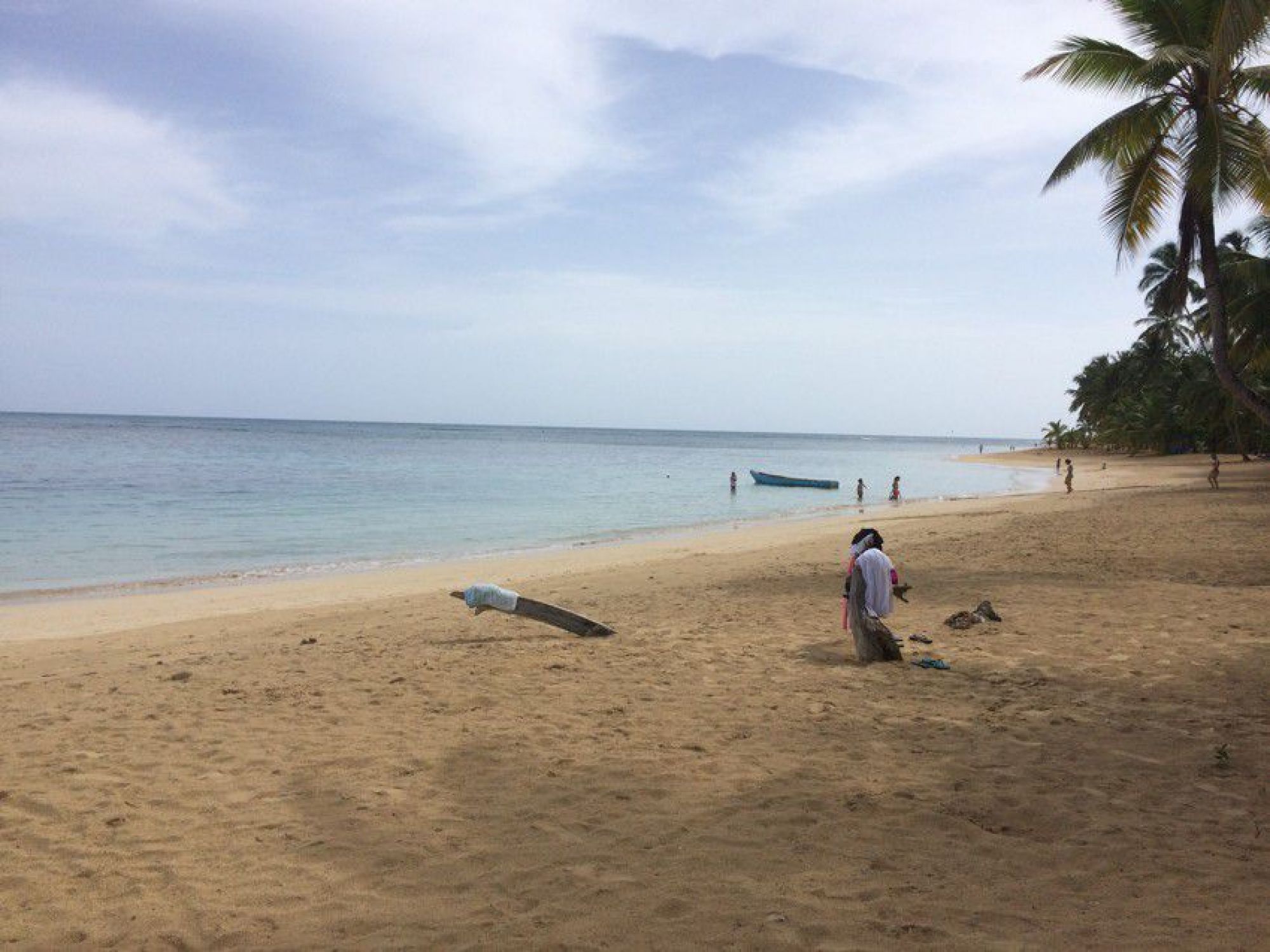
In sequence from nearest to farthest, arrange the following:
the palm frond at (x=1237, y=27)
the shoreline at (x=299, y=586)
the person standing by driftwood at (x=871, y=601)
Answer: the person standing by driftwood at (x=871, y=601) → the palm frond at (x=1237, y=27) → the shoreline at (x=299, y=586)

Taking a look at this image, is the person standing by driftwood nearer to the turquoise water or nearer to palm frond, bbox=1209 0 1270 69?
palm frond, bbox=1209 0 1270 69

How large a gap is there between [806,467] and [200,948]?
268ft

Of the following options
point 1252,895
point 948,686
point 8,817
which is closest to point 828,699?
point 948,686

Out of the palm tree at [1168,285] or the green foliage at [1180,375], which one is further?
the green foliage at [1180,375]

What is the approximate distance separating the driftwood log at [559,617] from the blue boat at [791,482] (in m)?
38.2

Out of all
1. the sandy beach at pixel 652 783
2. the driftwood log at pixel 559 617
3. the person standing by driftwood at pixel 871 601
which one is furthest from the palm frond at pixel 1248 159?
the driftwood log at pixel 559 617

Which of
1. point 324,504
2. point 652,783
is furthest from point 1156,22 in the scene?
point 324,504

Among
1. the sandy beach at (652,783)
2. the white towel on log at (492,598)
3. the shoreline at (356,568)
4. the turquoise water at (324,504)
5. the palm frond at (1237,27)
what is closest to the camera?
the sandy beach at (652,783)

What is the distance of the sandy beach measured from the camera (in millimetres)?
3975

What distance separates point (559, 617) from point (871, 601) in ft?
11.1

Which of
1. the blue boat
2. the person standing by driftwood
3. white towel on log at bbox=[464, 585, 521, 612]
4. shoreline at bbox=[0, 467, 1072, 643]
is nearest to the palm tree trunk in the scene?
the person standing by driftwood

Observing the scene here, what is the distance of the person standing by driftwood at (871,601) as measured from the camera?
27.5ft

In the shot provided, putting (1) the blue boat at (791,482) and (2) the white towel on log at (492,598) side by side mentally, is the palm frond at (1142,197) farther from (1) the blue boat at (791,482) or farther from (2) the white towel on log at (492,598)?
(1) the blue boat at (791,482)

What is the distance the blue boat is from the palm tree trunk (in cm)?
3514
